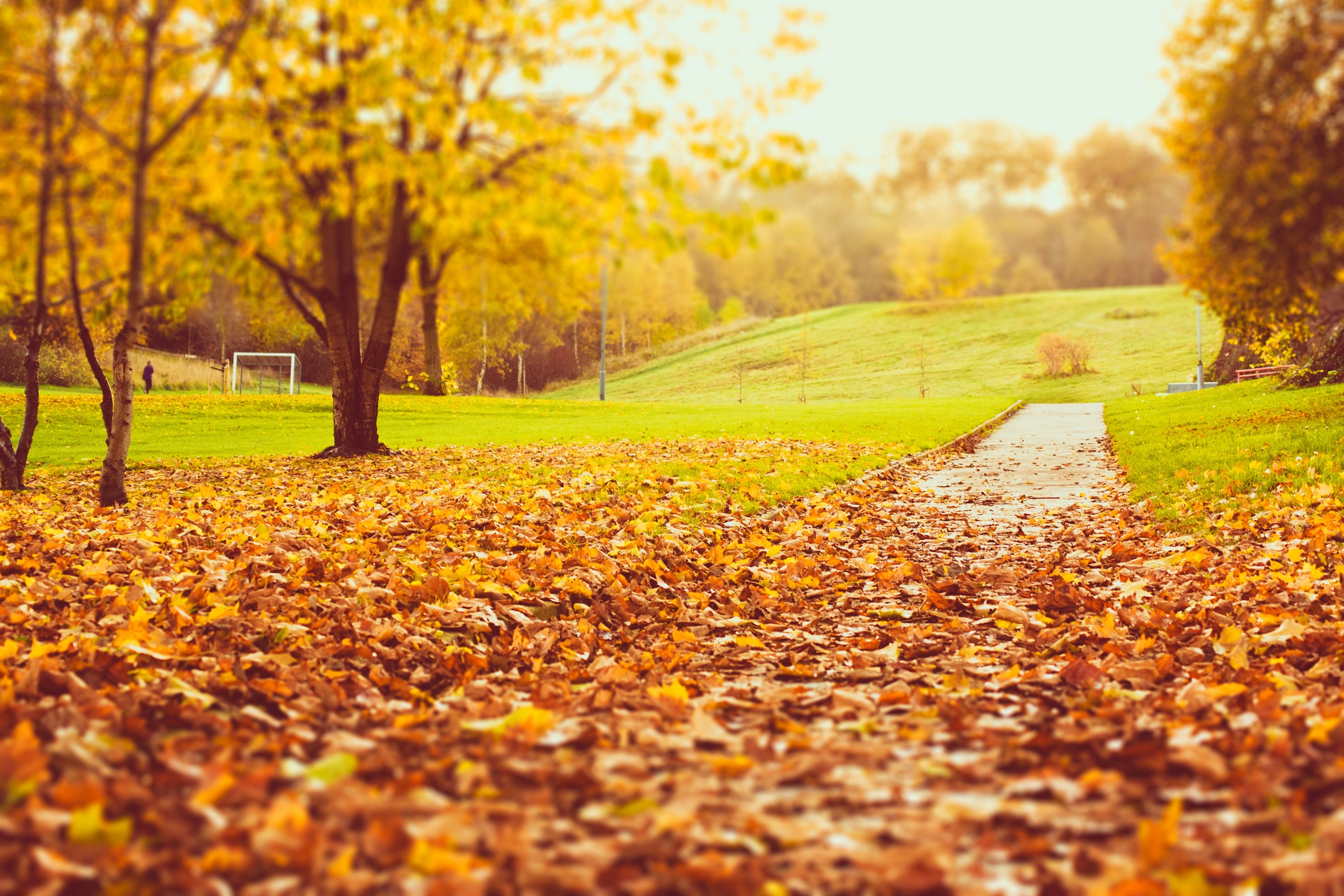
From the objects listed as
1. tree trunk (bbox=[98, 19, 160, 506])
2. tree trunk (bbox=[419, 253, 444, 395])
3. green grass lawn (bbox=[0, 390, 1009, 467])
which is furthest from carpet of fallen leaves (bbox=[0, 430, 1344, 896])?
green grass lawn (bbox=[0, 390, 1009, 467])

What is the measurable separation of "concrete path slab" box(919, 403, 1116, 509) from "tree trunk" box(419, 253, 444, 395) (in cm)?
737

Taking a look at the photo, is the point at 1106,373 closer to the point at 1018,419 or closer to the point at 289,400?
the point at 1018,419

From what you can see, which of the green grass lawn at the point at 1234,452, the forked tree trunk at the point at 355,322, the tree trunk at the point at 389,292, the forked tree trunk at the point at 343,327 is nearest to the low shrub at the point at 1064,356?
the green grass lawn at the point at 1234,452

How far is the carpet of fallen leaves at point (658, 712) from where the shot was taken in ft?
8.20

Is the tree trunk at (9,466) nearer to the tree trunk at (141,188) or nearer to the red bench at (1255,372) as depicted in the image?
the tree trunk at (141,188)

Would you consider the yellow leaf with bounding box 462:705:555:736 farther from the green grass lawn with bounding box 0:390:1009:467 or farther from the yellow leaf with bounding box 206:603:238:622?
the green grass lawn with bounding box 0:390:1009:467

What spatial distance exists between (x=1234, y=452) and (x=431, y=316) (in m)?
11.6

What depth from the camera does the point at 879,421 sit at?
89.0 ft

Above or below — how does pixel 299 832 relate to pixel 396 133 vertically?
below

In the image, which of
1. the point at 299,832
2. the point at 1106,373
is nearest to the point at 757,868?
the point at 299,832

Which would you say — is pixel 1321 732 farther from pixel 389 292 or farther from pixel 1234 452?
pixel 1234 452

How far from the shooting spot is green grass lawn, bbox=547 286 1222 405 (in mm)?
50969

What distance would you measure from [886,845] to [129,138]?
4.92m

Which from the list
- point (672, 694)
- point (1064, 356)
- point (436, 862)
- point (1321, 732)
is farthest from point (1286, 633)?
point (1064, 356)
